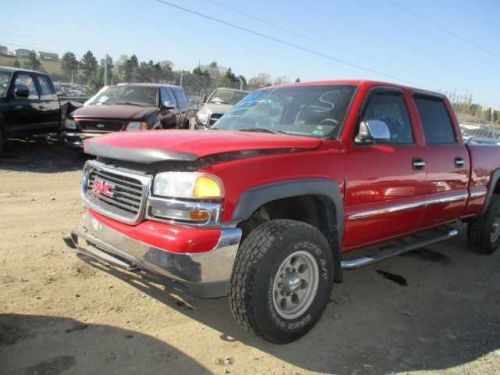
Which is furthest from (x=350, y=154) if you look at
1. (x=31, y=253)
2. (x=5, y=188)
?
(x=5, y=188)

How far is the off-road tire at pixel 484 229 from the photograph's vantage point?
19.4 ft

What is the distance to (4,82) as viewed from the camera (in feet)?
32.7

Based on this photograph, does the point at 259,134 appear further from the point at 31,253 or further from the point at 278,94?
the point at 31,253

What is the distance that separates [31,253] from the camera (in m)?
4.66

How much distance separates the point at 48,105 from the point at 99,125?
6.50 ft

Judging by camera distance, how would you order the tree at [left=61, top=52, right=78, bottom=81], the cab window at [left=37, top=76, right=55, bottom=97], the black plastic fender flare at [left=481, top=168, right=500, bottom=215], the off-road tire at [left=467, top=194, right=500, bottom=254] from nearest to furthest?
the black plastic fender flare at [left=481, top=168, right=500, bottom=215] < the off-road tire at [left=467, top=194, right=500, bottom=254] < the cab window at [left=37, top=76, right=55, bottom=97] < the tree at [left=61, top=52, right=78, bottom=81]

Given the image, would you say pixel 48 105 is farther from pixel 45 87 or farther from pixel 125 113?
pixel 125 113

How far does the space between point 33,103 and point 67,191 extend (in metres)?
3.87

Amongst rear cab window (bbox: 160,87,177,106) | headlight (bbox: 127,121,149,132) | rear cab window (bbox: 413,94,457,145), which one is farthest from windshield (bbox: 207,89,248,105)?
rear cab window (bbox: 413,94,457,145)

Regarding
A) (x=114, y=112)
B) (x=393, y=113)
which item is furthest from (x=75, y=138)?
(x=393, y=113)

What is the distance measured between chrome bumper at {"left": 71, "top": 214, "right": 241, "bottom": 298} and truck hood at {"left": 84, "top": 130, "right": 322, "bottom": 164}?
524mm

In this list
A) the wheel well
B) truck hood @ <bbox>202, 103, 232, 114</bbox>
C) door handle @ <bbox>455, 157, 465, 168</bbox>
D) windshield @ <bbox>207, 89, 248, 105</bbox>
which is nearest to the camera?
the wheel well

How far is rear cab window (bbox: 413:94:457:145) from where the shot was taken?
4.86 m

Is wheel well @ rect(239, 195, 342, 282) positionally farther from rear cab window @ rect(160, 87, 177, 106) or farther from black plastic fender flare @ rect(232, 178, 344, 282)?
rear cab window @ rect(160, 87, 177, 106)
